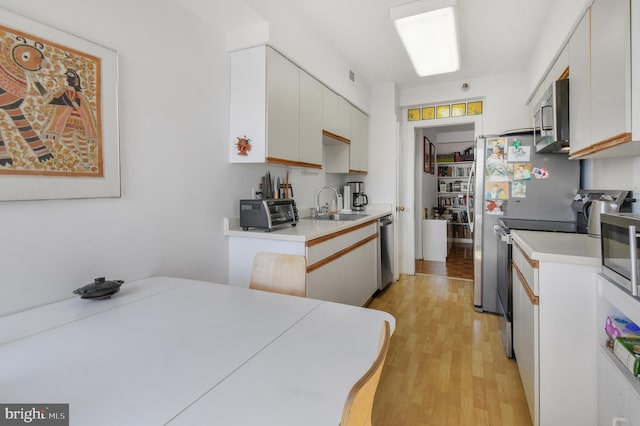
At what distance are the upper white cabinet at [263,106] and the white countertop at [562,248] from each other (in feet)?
5.48

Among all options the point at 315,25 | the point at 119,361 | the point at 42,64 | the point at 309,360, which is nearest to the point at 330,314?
the point at 309,360

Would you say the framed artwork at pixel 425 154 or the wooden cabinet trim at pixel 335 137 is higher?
the framed artwork at pixel 425 154

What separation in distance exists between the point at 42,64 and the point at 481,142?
10.7 ft

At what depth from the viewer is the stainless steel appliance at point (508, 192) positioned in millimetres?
2799

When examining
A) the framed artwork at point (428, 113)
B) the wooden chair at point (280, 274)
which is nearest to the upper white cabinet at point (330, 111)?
the framed artwork at point (428, 113)

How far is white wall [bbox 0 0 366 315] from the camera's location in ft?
4.26

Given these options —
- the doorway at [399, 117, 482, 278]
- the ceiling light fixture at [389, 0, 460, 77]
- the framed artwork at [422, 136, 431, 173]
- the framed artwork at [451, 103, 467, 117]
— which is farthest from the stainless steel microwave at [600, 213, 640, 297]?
the framed artwork at [422, 136, 431, 173]

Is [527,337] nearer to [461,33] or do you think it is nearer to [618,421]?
[618,421]

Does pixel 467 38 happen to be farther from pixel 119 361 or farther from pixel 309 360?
pixel 119 361

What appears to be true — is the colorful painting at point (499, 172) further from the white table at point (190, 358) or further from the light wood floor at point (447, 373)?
the white table at point (190, 358)

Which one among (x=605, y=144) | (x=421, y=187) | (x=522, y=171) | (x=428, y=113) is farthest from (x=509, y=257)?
(x=421, y=187)

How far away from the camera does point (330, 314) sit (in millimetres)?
1171

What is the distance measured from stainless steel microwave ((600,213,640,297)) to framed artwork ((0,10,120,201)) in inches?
83.1

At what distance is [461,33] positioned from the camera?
2904 millimetres
